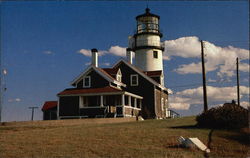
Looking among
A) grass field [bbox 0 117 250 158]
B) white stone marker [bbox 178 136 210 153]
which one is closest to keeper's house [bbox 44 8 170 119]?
grass field [bbox 0 117 250 158]

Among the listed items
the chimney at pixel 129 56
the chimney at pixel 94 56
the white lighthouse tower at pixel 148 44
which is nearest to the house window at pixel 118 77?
the chimney at pixel 94 56

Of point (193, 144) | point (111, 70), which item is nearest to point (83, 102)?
point (111, 70)

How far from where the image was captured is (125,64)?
130 feet

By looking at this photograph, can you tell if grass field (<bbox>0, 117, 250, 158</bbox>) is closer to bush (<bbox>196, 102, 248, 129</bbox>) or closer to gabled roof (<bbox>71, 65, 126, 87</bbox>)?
bush (<bbox>196, 102, 248, 129</bbox>)

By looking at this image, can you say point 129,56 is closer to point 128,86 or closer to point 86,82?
point 128,86

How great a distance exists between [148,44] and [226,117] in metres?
24.0

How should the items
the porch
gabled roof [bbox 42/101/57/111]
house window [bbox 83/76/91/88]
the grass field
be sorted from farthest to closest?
gabled roof [bbox 42/101/57/111], house window [bbox 83/76/91/88], the porch, the grass field

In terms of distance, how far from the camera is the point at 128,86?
39312mm

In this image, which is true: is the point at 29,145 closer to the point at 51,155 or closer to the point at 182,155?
the point at 51,155

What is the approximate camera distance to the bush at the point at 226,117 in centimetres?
1986

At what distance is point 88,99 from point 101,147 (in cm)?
2227

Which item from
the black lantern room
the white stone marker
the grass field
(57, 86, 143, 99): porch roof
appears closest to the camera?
the grass field

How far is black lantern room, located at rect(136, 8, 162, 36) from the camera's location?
43.7m

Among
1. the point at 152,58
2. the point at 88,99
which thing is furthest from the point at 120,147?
the point at 152,58
